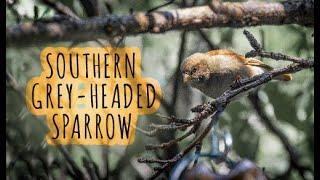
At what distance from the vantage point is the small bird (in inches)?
81.7

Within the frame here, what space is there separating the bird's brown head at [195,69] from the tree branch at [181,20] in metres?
0.10

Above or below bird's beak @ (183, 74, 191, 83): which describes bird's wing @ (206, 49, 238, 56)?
above

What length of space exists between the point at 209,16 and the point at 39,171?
0.72 meters

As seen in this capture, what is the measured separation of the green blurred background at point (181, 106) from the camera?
2.09 metres

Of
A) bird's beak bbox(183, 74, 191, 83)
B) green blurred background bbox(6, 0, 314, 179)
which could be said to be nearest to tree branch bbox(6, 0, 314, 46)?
green blurred background bbox(6, 0, 314, 179)

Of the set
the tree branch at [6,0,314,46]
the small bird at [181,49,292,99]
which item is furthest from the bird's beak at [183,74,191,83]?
the tree branch at [6,0,314,46]

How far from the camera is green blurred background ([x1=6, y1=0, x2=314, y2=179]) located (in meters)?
2.09

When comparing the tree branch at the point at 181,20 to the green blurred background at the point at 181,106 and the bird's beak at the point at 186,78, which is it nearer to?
the green blurred background at the point at 181,106

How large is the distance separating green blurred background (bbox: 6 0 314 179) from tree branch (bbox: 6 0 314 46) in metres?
0.02

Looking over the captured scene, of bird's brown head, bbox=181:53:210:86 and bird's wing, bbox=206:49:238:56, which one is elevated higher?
bird's wing, bbox=206:49:238:56

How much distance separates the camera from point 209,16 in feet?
6.89

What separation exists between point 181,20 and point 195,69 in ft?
0.51

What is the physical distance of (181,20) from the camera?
2111mm

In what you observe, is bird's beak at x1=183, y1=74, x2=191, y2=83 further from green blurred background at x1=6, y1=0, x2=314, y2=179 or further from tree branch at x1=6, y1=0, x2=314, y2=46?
tree branch at x1=6, y1=0, x2=314, y2=46
